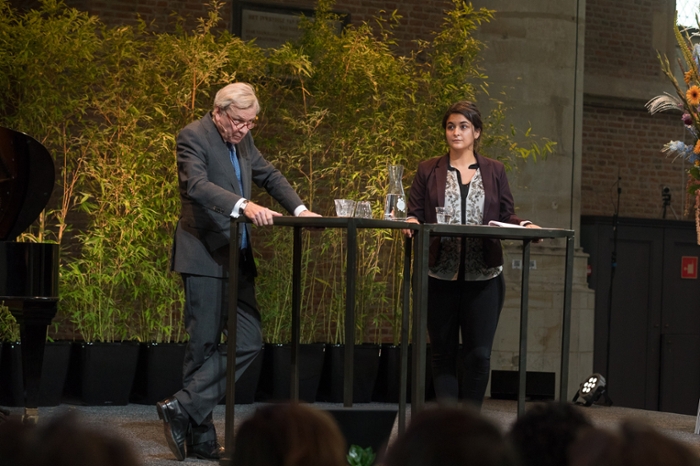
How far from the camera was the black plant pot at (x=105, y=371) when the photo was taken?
4961 mm

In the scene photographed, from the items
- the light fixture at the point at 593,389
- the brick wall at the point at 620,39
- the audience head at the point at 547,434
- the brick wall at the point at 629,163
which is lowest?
the light fixture at the point at 593,389

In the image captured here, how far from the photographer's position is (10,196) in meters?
4.00

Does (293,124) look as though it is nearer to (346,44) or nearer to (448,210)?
(346,44)

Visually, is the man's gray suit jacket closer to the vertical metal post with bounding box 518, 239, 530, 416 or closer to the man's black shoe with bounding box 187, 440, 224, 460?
the man's black shoe with bounding box 187, 440, 224, 460

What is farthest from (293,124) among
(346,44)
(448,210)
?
(448,210)

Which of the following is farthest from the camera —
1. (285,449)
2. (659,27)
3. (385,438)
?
(659,27)

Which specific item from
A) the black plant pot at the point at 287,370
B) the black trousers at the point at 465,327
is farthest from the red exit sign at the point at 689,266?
the black trousers at the point at 465,327

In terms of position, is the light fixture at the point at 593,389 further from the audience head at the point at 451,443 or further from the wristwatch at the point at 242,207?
the audience head at the point at 451,443

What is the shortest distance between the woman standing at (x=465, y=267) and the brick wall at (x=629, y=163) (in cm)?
653

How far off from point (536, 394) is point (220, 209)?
345 cm

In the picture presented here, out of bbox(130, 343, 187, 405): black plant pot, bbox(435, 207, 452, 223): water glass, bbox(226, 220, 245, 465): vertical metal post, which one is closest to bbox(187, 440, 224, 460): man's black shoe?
bbox(226, 220, 245, 465): vertical metal post

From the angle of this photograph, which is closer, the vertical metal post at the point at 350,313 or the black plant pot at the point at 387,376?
the vertical metal post at the point at 350,313

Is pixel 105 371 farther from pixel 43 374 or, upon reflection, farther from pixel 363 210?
pixel 363 210

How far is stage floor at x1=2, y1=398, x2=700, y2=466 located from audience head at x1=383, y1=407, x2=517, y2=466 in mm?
2457
